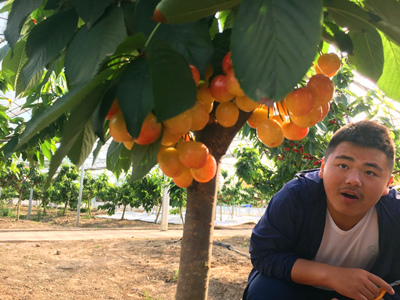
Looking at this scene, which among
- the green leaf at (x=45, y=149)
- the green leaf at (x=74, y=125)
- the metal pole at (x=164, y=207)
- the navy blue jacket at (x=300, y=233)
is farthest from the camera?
the metal pole at (x=164, y=207)

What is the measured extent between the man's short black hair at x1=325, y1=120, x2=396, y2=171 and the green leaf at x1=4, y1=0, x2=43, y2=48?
0.85 meters

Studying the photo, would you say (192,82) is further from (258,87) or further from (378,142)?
(378,142)

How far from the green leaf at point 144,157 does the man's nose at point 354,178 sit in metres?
0.63

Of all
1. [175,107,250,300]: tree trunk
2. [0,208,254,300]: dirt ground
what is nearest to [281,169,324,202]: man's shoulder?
[175,107,250,300]: tree trunk

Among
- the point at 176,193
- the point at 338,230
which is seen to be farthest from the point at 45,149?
the point at 176,193

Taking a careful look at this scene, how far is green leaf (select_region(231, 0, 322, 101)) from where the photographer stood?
24 cm

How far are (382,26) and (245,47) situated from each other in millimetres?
182

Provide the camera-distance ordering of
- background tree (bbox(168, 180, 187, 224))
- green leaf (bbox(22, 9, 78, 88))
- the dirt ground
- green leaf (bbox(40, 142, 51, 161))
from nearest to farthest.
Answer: green leaf (bbox(22, 9, 78, 88)), green leaf (bbox(40, 142, 51, 161)), the dirt ground, background tree (bbox(168, 180, 187, 224))

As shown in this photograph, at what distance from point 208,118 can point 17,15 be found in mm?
290

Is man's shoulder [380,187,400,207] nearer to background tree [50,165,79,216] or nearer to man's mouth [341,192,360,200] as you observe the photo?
man's mouth [341,192,360,200]

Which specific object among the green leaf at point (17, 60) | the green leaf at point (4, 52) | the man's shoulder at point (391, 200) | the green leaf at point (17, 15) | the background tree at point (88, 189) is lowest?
the background tree at point (88, 189)

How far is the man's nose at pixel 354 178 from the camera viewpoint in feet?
2.81

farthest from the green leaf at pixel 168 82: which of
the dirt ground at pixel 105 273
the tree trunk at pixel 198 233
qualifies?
the dirt ground at pixel 105 273

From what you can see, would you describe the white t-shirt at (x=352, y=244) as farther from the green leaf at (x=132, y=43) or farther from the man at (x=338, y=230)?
the green leaf at (x=132, y=43)
